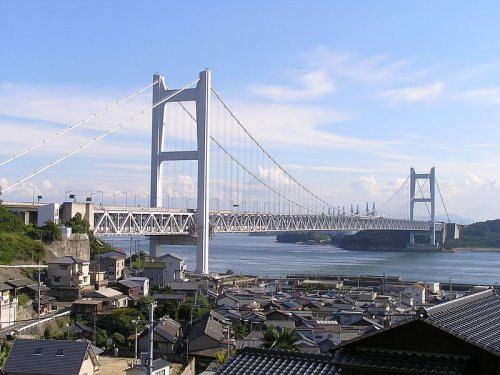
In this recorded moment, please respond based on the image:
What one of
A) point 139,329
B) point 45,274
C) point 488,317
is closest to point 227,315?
point 139,329

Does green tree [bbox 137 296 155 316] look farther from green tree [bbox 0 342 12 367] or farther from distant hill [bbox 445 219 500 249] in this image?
distant hill [bbox 445 219 500 249]

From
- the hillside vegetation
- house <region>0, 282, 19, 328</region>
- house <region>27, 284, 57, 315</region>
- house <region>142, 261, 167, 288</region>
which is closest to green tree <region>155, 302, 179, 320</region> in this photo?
house <region>27, 284, 57, 315</region>

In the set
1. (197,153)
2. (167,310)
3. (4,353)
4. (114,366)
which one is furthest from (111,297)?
(197,153)

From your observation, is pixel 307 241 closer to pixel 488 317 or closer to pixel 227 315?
pixel 227 315

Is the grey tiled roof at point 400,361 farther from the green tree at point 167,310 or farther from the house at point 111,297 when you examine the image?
the house at point 111,297

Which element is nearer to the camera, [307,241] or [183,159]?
[183,159]

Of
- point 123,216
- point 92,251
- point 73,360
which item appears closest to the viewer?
point 73,360

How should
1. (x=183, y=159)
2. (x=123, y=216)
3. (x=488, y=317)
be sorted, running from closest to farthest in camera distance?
(x=488, y=317) < (x=123, y=216) < (x=183, y=159)
